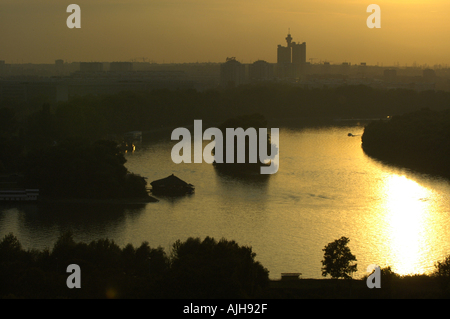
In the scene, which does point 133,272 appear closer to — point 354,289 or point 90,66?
point 354,289

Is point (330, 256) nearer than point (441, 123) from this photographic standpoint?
Yes

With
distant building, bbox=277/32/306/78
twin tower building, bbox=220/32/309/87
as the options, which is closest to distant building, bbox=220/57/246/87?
twin tower building, bbox=220/32/309/87

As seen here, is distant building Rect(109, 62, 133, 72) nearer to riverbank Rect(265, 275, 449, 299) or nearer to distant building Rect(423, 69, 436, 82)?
distant building Rect(423, 69, 436, 82)

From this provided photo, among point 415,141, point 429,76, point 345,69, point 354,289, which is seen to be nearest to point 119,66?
point 429,76

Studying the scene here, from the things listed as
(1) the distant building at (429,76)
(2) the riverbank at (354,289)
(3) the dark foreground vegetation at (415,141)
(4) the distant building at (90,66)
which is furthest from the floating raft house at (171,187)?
(1) the distant building at (429,76)

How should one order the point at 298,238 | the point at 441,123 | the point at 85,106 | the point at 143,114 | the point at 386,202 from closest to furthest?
the point at 298,238
the point at 386,202
the point at 441,123
the point at 85,106
the point at 143,114

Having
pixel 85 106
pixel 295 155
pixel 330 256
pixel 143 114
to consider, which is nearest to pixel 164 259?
pixel 330 256

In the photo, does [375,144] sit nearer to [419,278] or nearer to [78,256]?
[419,278]
